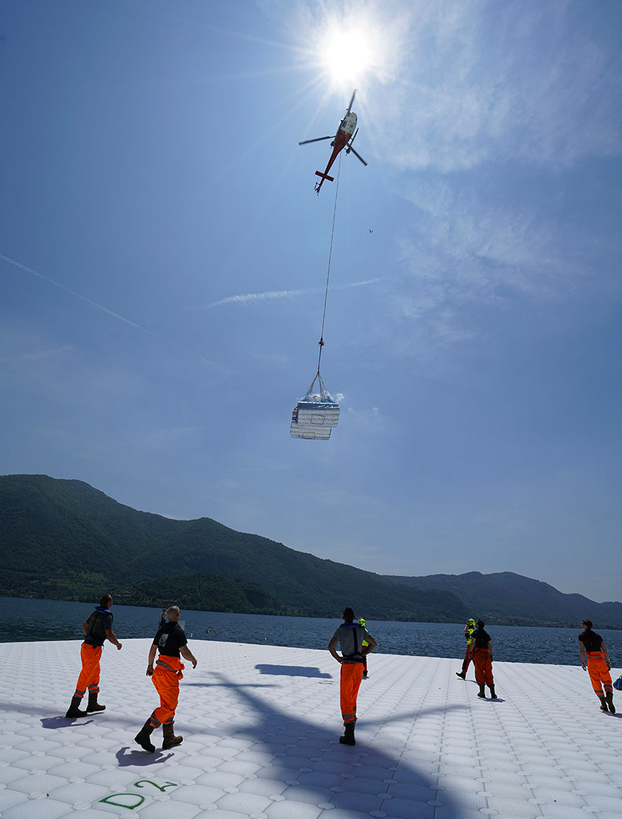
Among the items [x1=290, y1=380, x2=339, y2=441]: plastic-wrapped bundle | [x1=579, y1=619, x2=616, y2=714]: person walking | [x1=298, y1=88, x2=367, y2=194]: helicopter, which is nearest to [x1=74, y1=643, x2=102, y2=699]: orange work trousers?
[x1=579, y1=619, x2=616, y2=714]: person walking

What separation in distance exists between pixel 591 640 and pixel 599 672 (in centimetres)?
77

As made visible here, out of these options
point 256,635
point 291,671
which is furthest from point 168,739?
point 256,635

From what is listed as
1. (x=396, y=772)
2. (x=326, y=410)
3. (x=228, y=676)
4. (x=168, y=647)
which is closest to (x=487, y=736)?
(x=396, y=772)

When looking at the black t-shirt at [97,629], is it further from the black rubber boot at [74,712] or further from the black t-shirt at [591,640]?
the black t-shirt at [591,640]

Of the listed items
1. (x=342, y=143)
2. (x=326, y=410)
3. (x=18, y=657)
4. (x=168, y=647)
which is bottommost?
(x=18, y=657)

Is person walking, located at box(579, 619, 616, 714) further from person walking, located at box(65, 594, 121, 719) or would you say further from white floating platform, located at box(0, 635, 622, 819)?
person walking, located at box(65, 594, 121, 719)

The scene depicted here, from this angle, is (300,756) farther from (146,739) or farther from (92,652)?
(92,652)

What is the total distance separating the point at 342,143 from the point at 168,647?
26.1 m

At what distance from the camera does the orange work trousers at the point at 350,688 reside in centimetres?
773

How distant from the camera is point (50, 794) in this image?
4820mm

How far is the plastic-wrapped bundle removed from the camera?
843 inches

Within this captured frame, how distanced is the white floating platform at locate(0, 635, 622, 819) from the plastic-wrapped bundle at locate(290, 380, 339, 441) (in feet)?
35.4

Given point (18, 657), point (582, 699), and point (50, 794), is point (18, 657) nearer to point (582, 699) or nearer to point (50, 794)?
point (50, 794)

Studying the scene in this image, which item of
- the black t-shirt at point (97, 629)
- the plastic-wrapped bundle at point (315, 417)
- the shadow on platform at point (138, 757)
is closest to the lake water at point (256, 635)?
the plastic-wrapped bundle at point (315, 417)
